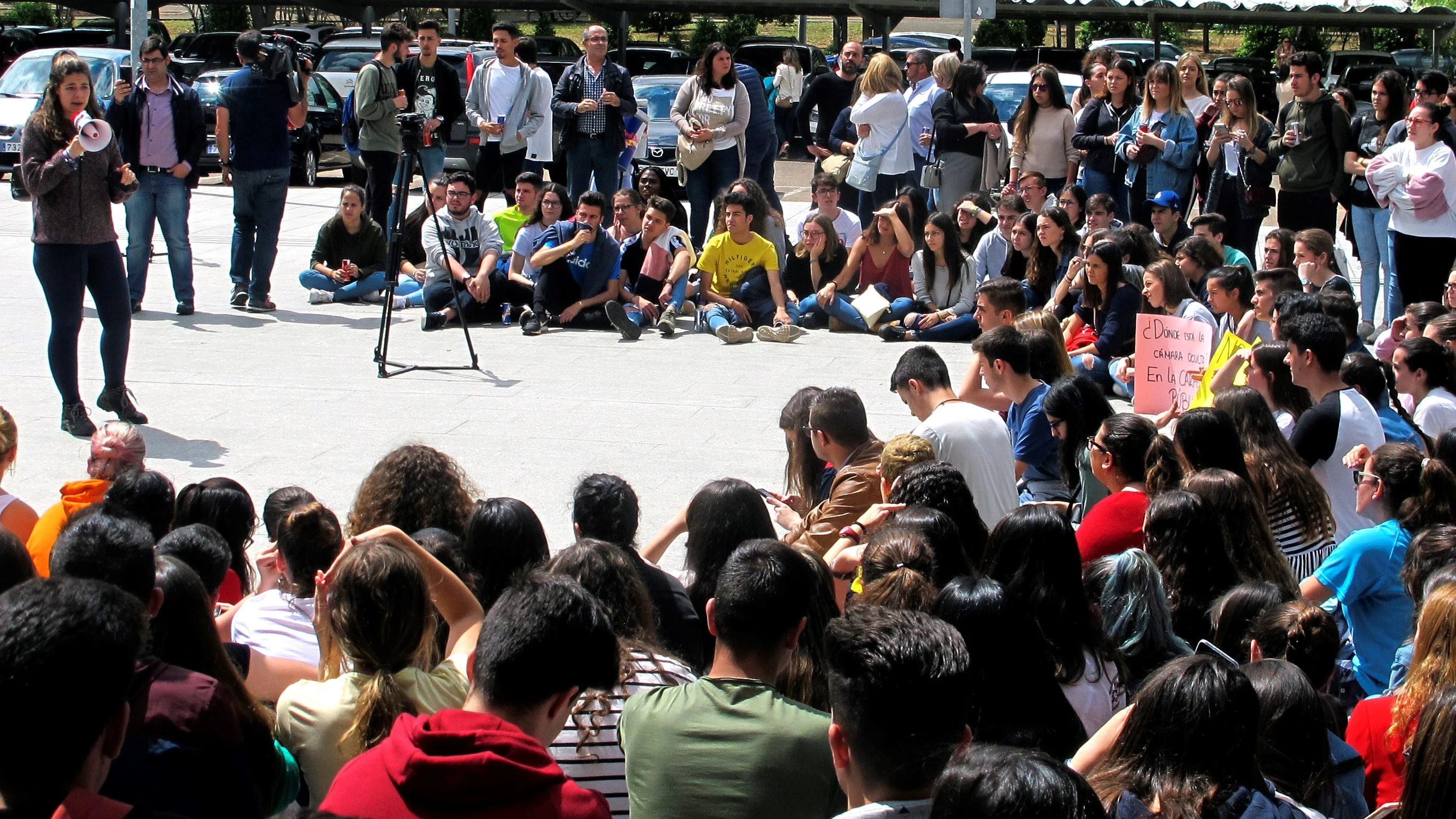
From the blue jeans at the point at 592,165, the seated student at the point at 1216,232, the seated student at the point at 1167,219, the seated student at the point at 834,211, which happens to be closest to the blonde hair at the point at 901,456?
the seated student at the point at 1216,232

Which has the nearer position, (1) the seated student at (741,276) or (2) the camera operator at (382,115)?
(1) the seated student at (741,276)

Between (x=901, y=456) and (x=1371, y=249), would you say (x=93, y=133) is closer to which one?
(x=901, y=456)

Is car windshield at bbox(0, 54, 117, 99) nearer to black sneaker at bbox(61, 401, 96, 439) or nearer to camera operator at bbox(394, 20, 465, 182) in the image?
camera operator at bbox(394, 20, 465, 182)

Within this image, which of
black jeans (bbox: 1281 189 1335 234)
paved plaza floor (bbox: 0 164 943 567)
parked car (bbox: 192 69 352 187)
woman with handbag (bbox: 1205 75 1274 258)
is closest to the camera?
paved plaza floor (bbox: 0 164 943 567)

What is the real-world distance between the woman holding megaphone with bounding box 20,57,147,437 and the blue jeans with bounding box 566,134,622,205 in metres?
5.24

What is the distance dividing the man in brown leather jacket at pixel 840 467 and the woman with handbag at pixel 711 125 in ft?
23.2

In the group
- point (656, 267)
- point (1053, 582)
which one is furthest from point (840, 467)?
point (656, 267)

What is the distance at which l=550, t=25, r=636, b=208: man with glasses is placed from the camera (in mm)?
12430

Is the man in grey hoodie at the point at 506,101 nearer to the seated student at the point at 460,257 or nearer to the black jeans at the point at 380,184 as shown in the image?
the black jeans at the point at 380,184

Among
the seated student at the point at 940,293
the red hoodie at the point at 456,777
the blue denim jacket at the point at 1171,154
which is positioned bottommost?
the seated student at the point at 940,293

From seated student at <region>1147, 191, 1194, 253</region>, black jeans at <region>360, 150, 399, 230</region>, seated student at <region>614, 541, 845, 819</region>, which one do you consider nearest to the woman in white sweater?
seated student at <region>1147, 191, 1194, 253</region>

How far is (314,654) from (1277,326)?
4.74m

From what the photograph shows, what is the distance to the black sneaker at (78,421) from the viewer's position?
7770mm

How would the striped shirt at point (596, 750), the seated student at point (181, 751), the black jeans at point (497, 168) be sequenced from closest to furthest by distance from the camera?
the seated student at point (181, 751) < the striped shirt at point (596, 750) < the black jeans at point (497, 168)
